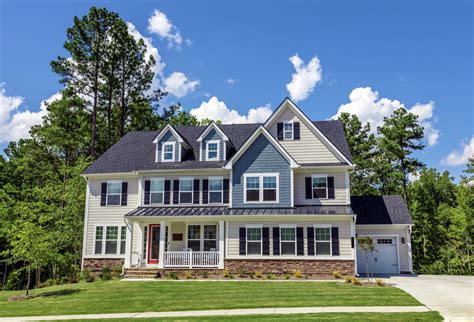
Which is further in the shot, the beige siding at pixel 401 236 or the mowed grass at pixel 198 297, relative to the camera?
the beige siding at pixel 401 236

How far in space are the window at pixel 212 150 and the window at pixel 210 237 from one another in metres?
4.31

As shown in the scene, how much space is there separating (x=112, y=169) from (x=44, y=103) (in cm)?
1855

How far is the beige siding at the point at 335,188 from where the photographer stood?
23.3 m

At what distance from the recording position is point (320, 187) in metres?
23.7

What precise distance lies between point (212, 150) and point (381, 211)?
11228 millimetres

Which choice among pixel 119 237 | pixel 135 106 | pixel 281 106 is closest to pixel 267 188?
pixel 281 106

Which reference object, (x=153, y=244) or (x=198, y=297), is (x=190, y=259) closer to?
(x=153, y=244)

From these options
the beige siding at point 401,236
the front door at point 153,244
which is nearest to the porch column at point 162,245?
the front door at point 153,244

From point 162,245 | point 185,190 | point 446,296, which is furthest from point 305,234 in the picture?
point 446,296

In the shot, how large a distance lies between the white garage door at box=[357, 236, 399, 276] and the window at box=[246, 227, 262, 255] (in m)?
6.33

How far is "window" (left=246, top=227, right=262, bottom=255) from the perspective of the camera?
2261cm

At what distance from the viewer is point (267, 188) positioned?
77.3ft

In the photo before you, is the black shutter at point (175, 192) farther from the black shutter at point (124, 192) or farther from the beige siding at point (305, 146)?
the beige siding at point (305, 146)

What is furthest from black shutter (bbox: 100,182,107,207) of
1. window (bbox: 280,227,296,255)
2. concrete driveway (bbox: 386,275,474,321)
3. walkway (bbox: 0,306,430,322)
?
concrete driveway (bbox: 386,275,474,321)
